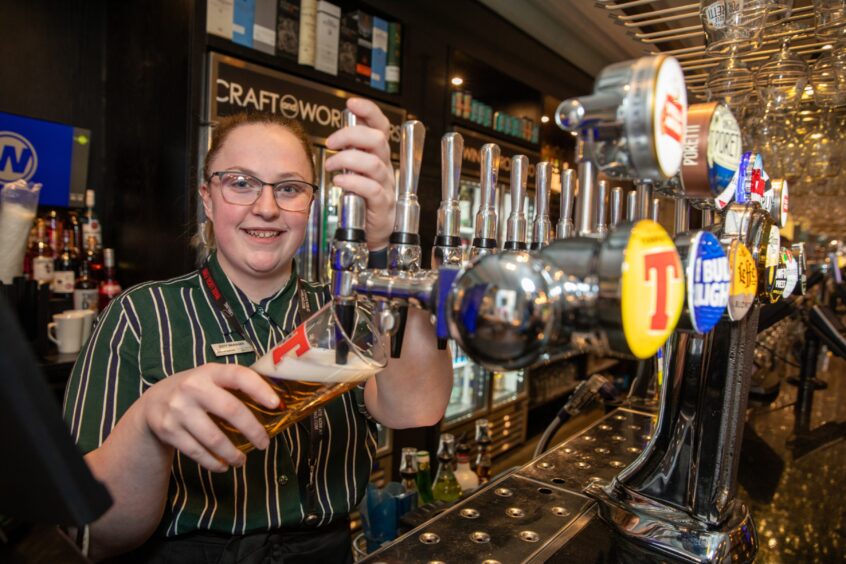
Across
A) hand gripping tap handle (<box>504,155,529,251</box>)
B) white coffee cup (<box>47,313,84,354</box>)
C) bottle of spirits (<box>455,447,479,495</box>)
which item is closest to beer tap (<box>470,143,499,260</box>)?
hand gripping tap handle (<box>504,155,529,251</box>)

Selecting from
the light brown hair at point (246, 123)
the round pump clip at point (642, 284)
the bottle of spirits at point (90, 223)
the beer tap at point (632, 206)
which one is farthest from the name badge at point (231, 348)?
the bottle of spirits at point (90, 223)

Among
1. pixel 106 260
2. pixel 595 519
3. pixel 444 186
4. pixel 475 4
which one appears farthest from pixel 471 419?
pixel 444 186

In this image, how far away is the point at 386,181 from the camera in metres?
0.64

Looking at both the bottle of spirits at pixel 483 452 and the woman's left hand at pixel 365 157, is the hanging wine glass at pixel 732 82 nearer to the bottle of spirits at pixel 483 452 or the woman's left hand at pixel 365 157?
the woman's left hand at pixel 365 157

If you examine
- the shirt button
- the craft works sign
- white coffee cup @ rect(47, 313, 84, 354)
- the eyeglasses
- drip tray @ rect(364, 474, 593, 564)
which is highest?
the craft works sign

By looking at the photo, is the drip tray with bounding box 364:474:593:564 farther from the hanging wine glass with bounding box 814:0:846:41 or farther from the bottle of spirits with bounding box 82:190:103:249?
the bottle of spirits with bounding box 82:190:103:249

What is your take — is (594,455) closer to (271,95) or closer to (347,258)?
(347,258)

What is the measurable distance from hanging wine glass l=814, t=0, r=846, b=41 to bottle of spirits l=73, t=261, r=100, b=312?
245cm

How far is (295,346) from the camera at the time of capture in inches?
22.9

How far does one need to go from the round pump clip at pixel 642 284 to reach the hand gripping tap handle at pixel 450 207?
23 cm

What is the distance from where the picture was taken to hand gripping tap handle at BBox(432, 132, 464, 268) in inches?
25.5

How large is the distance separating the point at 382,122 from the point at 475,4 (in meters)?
3.06

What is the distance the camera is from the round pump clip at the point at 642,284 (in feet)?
1.43

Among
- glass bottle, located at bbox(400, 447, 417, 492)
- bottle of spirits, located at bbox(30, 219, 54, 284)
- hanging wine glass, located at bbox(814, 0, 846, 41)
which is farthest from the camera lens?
bottle of spirits, located at bbox(30, 219, 54, 284)
